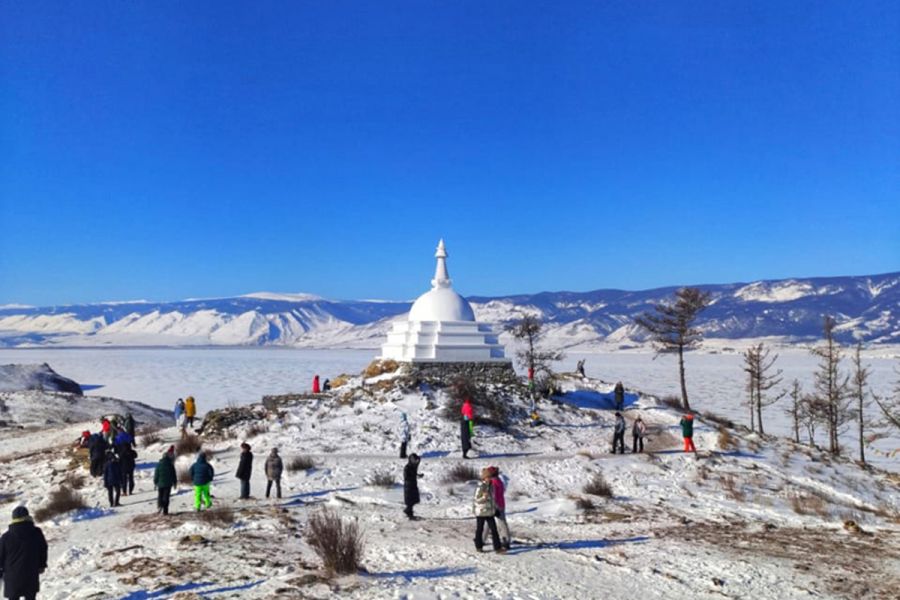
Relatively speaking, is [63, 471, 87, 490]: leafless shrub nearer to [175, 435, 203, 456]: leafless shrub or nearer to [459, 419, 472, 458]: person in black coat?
[175, 435, 203, 456]: leafless shrub

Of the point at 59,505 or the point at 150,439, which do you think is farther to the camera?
the point at 150,439

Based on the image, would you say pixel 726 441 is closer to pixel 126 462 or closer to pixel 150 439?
pixel 126 462

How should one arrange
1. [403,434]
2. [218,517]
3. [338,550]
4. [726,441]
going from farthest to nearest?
1. [726,441]
2. [403,434]
3. [218,517]
4. [338,550]

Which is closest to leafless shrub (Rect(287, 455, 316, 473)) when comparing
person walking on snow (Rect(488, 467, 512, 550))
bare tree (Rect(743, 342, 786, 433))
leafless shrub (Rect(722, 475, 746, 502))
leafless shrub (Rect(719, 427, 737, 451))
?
person walking on snow (Rect(488, 467, 512, 550))

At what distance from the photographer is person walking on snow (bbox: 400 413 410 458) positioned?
2089 cm

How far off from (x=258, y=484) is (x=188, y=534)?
17.8 feet

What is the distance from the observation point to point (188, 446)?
22219 mm

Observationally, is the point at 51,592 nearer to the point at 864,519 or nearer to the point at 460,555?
the point at 460,555

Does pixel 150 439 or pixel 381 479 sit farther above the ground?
pixel 381 479

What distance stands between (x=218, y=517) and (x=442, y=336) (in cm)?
1995

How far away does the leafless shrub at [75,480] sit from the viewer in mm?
18016

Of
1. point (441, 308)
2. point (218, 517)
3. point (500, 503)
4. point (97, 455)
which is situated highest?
point (441, 308)

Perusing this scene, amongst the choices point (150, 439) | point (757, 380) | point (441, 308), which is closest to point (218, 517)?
point (150, 439)

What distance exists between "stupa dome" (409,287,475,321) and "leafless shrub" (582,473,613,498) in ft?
54.5
